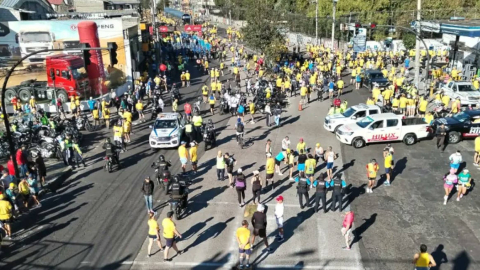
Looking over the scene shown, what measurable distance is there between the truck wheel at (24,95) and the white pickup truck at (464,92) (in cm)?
2898

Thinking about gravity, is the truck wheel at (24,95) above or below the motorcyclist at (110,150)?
above

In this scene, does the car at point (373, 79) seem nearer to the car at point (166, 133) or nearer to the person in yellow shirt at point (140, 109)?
the person in yellow shirt at point (140, 109)

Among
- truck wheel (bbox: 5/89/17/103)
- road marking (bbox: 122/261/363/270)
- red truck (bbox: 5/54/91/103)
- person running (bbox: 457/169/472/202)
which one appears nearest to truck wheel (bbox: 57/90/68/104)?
red truck (bbox: 5/54/91/103)

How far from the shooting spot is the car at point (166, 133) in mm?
20578

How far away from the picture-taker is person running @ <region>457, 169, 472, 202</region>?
1483cm

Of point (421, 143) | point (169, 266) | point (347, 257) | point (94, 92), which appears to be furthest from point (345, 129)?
point (94, 92)

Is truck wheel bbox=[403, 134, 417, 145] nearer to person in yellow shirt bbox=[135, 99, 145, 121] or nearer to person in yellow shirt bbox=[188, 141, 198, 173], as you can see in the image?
person in yellow shirt bbox=[188, 141, 198, 173]

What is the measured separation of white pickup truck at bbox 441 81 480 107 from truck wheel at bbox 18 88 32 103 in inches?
1141

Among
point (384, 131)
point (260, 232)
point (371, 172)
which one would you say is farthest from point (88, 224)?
point (384, 131)

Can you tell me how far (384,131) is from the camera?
20.9 metres

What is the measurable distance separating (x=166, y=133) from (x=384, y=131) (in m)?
10.8

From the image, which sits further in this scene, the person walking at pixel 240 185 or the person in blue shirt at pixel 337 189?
the person walking at pixel 240 185

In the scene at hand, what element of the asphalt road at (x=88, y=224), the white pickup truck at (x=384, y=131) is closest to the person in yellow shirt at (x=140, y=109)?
the asphalt road at (x=88, y=224)

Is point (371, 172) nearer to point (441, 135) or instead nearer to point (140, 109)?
point (441, 135)
